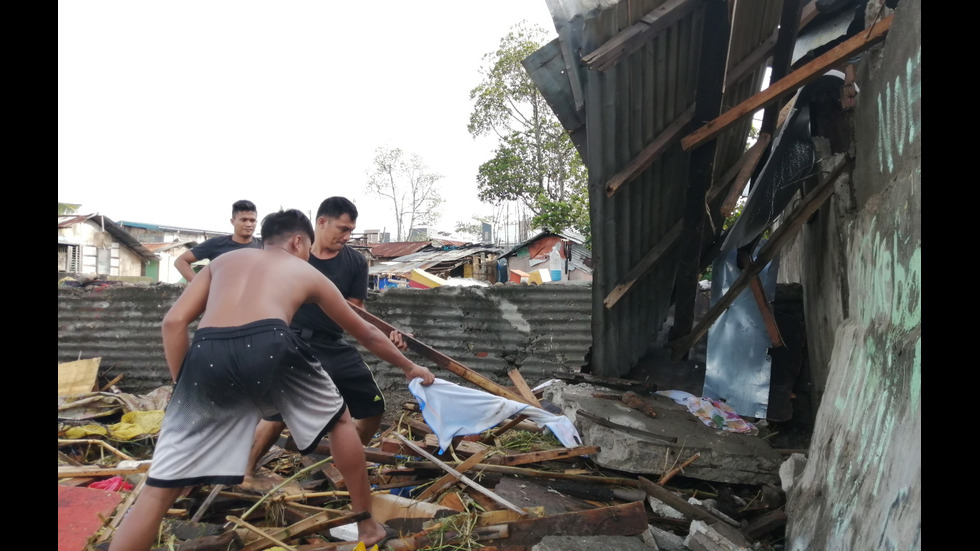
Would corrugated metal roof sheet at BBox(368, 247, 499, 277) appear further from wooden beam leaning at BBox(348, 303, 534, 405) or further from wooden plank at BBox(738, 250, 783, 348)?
wooden beam leaning at BBox(348, 303, 534, 405)

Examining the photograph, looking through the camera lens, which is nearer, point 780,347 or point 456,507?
point 456,507

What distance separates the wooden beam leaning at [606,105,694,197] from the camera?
4555mm

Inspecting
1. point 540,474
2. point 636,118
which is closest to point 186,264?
point 540,474

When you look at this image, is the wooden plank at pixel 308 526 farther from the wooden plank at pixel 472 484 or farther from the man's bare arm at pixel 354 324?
the man's bare arm at pixel 354 324

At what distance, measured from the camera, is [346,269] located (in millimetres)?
4289

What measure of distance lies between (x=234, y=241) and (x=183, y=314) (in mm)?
2583

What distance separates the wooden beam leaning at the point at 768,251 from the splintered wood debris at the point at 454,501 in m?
1.08

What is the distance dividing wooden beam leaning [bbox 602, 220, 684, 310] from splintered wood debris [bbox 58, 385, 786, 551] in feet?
3.48

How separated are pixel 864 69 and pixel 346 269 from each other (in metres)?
3.50

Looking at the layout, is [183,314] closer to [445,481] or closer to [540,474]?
[445,481]

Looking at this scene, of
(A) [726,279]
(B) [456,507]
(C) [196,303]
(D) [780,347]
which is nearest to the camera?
(C) [196,303]
